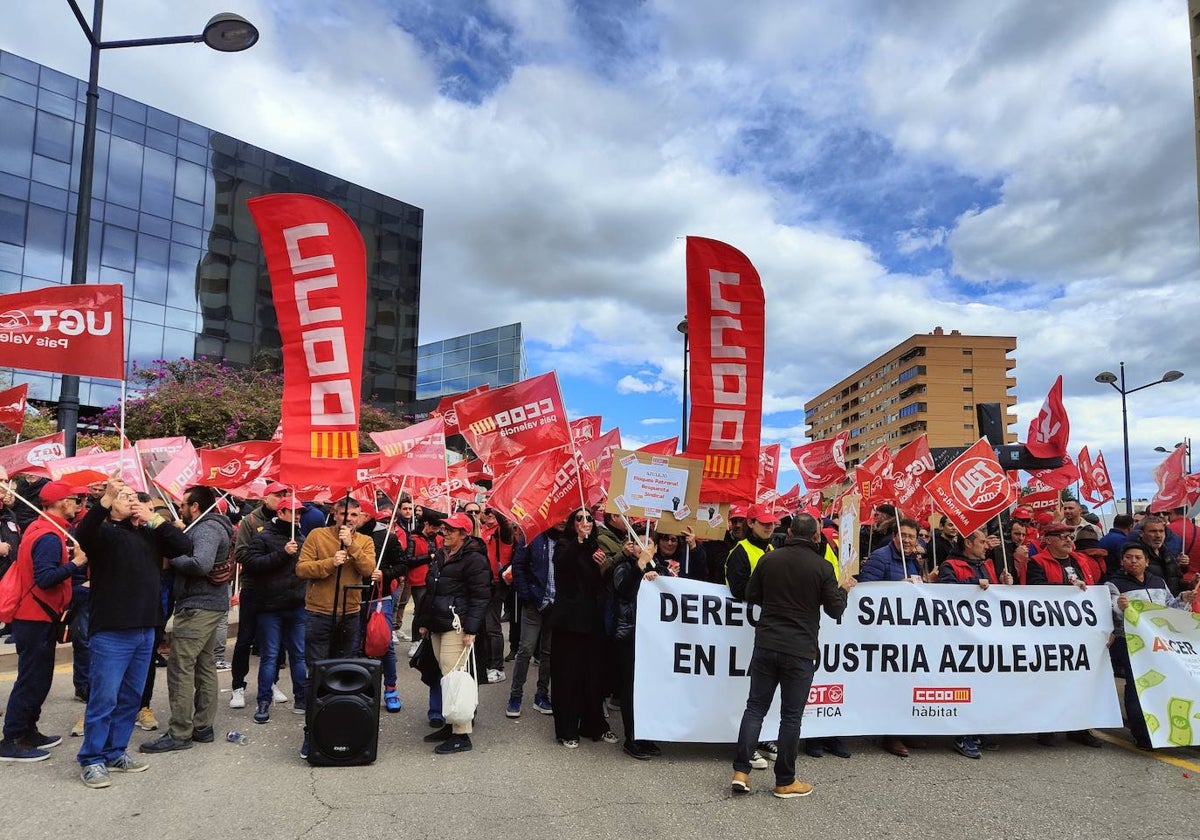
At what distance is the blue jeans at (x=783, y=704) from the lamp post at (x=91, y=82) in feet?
25.0

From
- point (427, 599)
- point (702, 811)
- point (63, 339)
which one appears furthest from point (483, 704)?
point (63, 339)

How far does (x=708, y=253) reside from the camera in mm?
7629

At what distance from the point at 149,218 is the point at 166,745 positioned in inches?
1723

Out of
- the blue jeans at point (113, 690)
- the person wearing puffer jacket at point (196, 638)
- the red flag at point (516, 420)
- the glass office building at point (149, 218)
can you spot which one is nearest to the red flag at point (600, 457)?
the red flag at point (516, 420)

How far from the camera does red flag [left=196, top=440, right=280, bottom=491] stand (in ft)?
39.5

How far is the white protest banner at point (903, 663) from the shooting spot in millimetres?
6188

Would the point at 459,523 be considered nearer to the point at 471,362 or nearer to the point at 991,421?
the point at 991,421

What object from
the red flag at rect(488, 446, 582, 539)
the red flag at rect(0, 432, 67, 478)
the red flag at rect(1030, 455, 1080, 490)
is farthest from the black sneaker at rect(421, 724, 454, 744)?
the red flag at rect(1030, 455, 1080, 490)

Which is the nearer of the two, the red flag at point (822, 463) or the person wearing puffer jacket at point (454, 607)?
the person wearing puffer jacket at point (454, 607)

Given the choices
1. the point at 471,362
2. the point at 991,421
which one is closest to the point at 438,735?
the point at 991,421

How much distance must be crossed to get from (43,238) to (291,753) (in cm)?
4162

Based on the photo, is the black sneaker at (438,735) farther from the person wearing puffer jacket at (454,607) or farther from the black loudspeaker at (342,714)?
the black loudspeaker at (342,714)

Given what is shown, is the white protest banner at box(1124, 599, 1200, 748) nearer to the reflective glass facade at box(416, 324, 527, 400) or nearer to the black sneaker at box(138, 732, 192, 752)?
the black sneaker at box(138, 732, 192, 752)

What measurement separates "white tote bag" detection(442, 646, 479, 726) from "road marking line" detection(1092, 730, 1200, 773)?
5.47m
